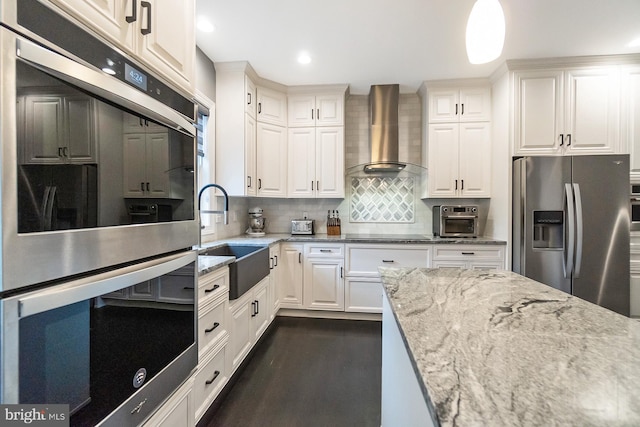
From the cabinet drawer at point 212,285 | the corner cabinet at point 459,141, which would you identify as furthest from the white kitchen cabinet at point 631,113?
the cabinet drawer at point 212,285

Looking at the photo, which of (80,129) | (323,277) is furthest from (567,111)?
(80,129)

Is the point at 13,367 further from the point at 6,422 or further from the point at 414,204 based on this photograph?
the point at 414,204

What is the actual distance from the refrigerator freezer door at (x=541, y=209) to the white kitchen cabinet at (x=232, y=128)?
275 cm

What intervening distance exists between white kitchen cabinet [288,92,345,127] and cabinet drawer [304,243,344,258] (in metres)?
1.46

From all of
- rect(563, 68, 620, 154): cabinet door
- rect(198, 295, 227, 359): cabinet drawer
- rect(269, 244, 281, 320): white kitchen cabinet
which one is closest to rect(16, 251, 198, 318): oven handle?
rect(198, 295, 227, 359): cabinet drawer

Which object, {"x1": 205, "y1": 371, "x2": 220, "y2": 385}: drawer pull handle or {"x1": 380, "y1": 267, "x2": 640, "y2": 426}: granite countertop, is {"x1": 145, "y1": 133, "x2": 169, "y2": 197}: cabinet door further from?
{"x1": 205, "y1": 371, "x2": 220, "y2": 385}: drawer pull handle

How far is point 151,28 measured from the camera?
3.13 ft

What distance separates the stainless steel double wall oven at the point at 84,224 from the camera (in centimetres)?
54

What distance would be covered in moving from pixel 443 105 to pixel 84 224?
3.45 m

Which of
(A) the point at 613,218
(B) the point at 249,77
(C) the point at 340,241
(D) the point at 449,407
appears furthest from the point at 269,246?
(A) the point at 613,218

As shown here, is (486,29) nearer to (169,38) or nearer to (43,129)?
(169,38)

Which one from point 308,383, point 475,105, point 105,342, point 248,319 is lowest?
point 308,383

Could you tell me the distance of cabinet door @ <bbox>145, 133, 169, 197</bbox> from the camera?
0.90 m

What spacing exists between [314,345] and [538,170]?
8.68 feet
